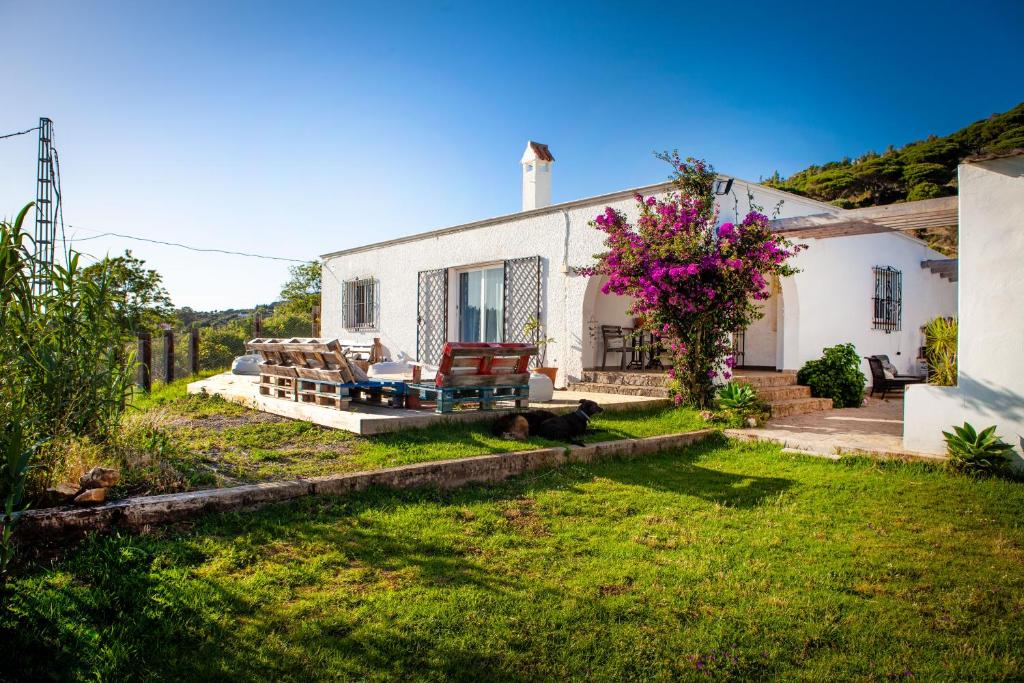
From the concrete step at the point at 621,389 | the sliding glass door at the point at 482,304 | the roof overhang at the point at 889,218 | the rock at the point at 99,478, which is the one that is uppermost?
the roof overhang at the point at 889,218

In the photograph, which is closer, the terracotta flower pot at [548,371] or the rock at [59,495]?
the rock at [59,495]

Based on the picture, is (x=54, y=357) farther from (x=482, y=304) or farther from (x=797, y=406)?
(x=797, y=406)

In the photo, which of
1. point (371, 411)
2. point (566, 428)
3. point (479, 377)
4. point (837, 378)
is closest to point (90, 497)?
point (371, 411)

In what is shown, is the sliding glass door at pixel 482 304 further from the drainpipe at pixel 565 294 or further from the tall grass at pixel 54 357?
the tall grass at pixel 54 357

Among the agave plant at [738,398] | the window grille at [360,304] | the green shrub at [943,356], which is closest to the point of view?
the green shrub at [943,356]

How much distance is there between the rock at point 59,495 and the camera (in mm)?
3074

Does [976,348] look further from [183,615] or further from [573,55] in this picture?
[573,55]

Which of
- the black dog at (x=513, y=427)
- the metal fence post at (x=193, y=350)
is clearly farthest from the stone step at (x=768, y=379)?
the metal fence post at (x=193, y=350)

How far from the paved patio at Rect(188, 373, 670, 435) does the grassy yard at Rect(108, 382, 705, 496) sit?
95mm

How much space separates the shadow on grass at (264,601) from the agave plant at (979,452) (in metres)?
4.62

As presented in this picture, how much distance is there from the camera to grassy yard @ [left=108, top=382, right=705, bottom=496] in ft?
12.7

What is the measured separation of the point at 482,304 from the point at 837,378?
689 centimetres

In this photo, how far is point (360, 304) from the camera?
50.5 ft

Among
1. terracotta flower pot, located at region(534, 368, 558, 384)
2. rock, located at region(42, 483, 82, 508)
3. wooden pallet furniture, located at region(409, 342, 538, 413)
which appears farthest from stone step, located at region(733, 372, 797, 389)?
rock, located at region(42, 483, 82, 508)
